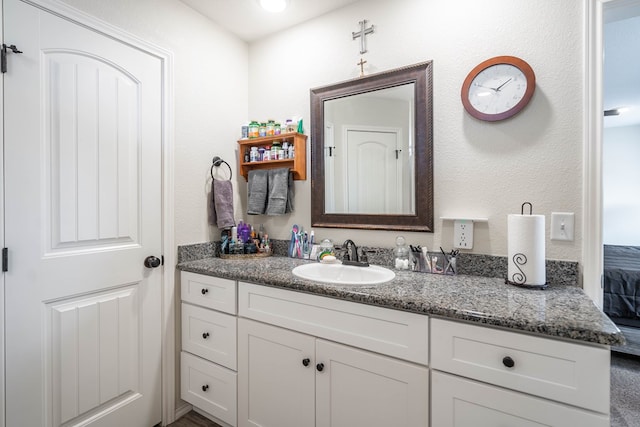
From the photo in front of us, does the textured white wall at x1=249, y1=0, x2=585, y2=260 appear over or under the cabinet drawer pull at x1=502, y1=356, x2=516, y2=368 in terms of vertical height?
over

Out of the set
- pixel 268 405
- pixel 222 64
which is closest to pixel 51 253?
pixel 268 405

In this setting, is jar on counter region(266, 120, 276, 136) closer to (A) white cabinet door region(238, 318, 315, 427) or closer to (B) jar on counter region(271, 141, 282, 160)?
(B) jar on counter region(271, 141, 282, 160)

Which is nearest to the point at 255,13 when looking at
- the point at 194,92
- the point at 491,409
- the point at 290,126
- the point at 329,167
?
the point at 194,92

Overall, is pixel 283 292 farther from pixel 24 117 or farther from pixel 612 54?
pixel 612 54

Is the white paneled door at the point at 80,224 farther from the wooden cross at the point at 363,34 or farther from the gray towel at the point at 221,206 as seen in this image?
the wooden cross at the point at 363,34

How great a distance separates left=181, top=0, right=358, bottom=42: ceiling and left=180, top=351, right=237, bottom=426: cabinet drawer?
6.72 ft

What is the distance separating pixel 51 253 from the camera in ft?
4.18

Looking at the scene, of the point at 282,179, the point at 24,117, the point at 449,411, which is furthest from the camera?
the point at 282,179

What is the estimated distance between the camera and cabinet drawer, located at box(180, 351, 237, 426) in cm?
152

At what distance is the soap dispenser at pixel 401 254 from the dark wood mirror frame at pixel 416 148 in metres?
0.08

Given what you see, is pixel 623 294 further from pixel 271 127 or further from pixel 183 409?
pixel 183 409

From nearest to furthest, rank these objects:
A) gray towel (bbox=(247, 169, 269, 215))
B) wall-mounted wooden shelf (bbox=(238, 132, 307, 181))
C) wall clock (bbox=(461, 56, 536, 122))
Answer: wall clock (bbox=(461, 56, 536, 122)), wall-mounted wooden shelf (bbox=(238, 132, 307, 181)), gray towel (bbox=(247, 169, 269, 215))

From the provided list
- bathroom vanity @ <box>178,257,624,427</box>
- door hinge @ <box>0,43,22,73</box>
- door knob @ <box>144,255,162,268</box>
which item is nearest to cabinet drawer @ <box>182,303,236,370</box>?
bathroom vanity @ <box>178,257,624,427</box>

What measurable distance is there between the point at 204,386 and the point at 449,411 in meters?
1.26
